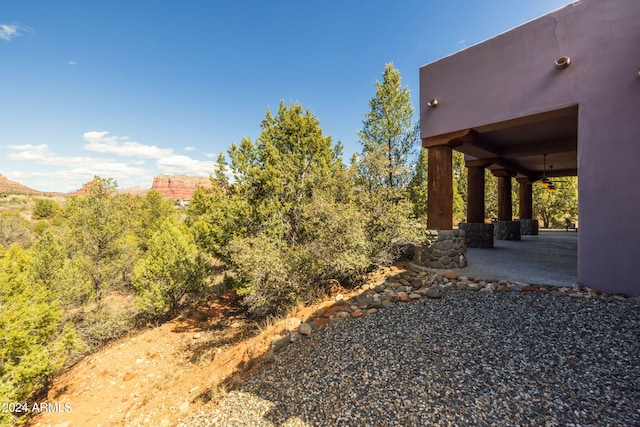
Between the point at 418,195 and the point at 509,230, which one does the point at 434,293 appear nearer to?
the point at 418,195

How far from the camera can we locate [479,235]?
30.3 ft

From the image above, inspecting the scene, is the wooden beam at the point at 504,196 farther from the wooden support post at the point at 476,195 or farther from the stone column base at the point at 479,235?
the stone column base at the point at 479,235

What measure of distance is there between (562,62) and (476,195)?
5.07 m

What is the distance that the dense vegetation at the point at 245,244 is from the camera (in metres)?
6.24

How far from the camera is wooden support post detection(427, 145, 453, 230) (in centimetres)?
650

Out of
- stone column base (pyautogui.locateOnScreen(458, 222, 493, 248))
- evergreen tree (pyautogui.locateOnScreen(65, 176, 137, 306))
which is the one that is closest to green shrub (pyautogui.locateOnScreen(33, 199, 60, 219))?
evergreen tree (pyautogui.locateOnScreen(65, 176, 137, 306))

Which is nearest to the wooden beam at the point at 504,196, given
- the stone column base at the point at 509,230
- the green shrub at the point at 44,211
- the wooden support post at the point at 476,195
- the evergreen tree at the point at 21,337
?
the stone column base at the point at 509,230

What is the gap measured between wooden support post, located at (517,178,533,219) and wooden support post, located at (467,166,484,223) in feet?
17.2

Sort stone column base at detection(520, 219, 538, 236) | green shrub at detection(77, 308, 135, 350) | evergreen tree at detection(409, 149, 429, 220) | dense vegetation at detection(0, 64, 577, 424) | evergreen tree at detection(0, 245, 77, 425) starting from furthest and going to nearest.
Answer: stone column base at detection(520, 219, 538, 236) → evergreen tree at detection(409, 149, 429, 220) → green shrub at detection(77, 308, 135, 350) → dense vegetation at detection(0, 64, 577, 424) → evergreen tree at detection(0, 245, 77, 425)

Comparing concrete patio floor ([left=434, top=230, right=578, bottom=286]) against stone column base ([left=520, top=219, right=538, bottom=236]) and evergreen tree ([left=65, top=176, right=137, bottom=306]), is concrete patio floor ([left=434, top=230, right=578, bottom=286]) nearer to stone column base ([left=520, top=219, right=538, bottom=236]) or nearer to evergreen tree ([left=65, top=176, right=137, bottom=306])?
stone column base ([left=520, top=219, right=538, bottom=236])

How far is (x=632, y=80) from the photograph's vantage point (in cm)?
432

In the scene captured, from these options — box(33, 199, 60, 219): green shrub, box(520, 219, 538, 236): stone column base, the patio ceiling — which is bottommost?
box(520, 219, 538, 236): stone column base

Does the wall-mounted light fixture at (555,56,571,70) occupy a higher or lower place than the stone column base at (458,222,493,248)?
higher

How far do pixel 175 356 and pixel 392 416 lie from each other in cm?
700
